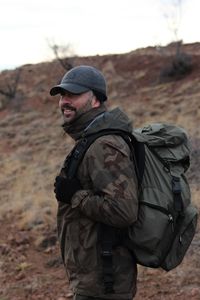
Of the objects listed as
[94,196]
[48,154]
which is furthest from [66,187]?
[48,154]

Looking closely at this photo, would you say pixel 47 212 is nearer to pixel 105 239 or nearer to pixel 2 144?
pixel 105 239

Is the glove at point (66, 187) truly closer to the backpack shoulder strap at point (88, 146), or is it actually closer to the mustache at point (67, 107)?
the backpack shoulder strap at point (88, 146)

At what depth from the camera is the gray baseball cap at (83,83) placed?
2639mm

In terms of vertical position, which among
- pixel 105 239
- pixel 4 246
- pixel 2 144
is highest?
pixel 105 239

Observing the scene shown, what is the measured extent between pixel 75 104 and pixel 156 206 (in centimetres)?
62

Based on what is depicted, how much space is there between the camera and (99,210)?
2.45 m

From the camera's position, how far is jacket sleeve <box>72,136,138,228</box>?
8.00ft

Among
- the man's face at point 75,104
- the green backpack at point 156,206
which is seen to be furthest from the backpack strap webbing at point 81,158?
the man's face at point 75,104

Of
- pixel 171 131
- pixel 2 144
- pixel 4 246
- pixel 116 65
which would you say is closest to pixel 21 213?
pixel 4 246

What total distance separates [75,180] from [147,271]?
3.38m

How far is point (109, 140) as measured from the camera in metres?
2.49

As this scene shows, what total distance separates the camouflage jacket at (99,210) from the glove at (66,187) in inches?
1.1

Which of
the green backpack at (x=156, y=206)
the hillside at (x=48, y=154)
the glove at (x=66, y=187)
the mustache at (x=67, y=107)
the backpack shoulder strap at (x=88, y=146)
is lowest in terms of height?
the hillside at (x=48, y=154)

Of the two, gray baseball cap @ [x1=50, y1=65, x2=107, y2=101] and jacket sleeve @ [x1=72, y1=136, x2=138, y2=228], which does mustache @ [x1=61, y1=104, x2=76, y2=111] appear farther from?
jacket sleeve @ [x1=72, y1=136, x2=138, y2=228]
